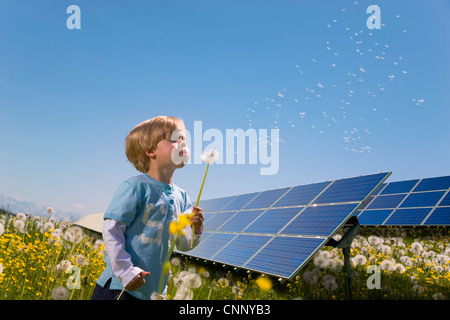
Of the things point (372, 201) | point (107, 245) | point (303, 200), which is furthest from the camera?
point (372, 201)

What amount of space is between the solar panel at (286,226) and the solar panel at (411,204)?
536 centimetres

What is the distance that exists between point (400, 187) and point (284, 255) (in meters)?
12.1

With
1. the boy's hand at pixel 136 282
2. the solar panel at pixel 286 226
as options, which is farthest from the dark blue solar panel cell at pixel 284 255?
the boy's hand at pixel 136 282

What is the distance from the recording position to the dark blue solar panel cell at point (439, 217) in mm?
10648

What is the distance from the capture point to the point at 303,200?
7090 mm

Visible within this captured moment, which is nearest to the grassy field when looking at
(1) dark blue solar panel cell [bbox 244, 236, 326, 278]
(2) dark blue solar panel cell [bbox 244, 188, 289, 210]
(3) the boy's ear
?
(1) dark blue solar panel cell [bbox 244, 236, 326, 278]

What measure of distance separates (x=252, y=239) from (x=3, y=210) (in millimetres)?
5224

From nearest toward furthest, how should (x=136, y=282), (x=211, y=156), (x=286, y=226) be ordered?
(x=211, y=156) < (x=136, y=282) < (x=286, y=226)

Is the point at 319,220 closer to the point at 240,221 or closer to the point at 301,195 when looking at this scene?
the point at 301,195

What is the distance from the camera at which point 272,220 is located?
6910mm

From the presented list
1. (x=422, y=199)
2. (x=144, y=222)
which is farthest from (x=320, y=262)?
(x=422, y=199)

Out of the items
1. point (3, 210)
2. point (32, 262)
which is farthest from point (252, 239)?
point (3, 210)

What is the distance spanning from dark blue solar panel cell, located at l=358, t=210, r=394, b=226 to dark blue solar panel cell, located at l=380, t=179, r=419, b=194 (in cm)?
212
